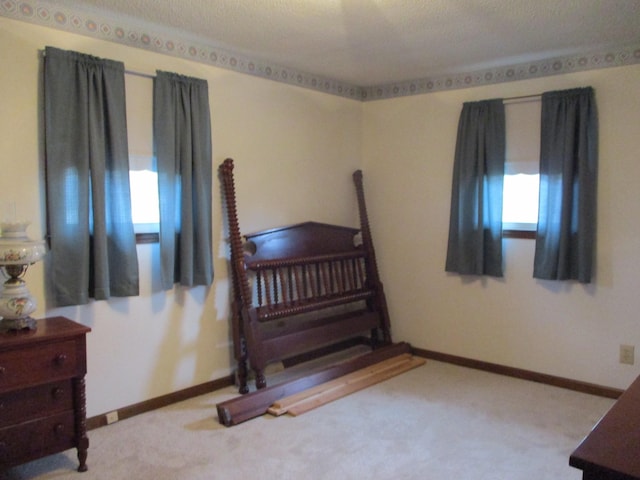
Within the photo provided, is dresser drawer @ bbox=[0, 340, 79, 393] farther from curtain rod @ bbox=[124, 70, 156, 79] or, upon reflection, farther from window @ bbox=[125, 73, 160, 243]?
curtain rod @ bbox=[124, 70, 156, 79]

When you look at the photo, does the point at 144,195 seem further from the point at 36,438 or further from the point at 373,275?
the point at 373,275

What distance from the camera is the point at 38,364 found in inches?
93.0

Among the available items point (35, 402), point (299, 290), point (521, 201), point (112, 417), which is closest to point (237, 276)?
point (299, 290)

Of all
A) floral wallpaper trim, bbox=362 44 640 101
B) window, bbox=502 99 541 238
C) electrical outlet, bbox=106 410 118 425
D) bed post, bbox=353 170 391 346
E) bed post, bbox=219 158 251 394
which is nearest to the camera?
electrical outlet, bbox=106 410 118 425

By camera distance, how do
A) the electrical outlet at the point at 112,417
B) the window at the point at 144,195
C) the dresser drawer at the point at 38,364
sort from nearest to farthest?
the dresser drawer at the point at 38,364 → the electrical outlet at the point at 112,417 → the window at the point at 144,195

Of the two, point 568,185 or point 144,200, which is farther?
point 568,185

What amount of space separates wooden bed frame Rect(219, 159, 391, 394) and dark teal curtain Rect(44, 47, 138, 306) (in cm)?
79

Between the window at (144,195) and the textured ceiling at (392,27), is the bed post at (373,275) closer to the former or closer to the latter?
the textured ceiling at (392,27)

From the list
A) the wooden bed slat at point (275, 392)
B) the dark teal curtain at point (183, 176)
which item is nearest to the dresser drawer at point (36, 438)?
the wooden bed slat at point (275, 392)

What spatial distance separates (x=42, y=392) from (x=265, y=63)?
2.63 meters

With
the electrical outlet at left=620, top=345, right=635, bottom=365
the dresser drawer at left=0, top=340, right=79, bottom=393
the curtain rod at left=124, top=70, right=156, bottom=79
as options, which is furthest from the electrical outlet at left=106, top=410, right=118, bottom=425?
the electrical outlet at left=620, top=345, right=635, bottom=365

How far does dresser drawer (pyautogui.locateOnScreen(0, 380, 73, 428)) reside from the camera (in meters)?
2.32

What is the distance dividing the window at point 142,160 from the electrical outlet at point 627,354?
3.16 metres

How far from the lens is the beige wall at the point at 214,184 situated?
8.79 ft
